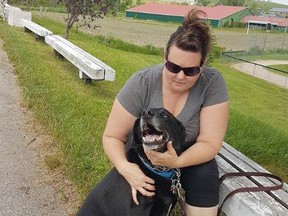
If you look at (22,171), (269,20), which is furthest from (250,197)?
(269,20)

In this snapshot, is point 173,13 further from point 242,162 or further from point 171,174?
point 171,174

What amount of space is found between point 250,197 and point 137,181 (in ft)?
2.15

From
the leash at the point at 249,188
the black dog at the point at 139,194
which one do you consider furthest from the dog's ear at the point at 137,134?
the leash at the point at 249,188

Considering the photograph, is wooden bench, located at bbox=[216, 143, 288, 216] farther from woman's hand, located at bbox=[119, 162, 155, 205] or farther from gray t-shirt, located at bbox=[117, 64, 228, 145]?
woman's hand, located at bbox=[119, 162, 155, 205]

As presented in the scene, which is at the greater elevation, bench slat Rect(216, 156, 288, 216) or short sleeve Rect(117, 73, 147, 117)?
short sleeve Rect(117, 73, 147, 117)

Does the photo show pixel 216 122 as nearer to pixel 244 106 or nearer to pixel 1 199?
pixel 1 199

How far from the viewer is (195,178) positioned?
2.35 metres

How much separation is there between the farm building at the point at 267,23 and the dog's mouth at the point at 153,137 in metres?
72.2

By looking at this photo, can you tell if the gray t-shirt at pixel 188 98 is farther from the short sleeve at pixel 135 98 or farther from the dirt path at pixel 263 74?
the dirt path at pixel 263 74

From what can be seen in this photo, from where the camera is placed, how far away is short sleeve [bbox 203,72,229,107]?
8.00 feet

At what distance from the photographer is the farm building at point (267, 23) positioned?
72188 millimetres

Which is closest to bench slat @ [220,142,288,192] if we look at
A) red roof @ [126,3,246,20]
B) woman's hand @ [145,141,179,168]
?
woman's hand @ [145,141,179,168]

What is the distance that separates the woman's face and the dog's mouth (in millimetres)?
423

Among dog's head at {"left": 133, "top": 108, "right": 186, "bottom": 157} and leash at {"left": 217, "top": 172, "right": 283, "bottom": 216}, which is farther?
leash at {"left": 217, "top": 172, "right": 283, "bottom": 216}
